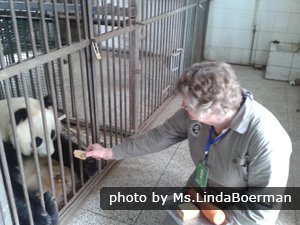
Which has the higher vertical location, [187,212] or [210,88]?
[210,88]

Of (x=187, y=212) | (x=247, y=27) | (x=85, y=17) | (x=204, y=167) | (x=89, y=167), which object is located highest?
(x=85, y=17)

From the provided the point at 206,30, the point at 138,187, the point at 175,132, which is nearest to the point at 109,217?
the point at 138,187

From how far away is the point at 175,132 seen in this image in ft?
4.65

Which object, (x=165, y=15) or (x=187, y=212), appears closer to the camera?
(x=187, y=212)

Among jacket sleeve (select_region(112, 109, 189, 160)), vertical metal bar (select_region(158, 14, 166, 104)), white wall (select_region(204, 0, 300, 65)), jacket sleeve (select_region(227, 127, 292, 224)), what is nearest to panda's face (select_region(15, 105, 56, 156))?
jacket sleeve (select_region(112, 109, 189, 160))

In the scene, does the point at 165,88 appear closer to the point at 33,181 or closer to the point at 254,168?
the point at 33,181

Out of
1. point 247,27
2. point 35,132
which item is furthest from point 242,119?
point 247,27

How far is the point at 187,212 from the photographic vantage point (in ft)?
3.89

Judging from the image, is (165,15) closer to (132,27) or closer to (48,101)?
(132,27)

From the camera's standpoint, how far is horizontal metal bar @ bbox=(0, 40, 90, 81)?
3.32 ft

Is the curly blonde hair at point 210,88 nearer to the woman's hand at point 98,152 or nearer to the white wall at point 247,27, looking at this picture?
the woman's hand at point 98,152

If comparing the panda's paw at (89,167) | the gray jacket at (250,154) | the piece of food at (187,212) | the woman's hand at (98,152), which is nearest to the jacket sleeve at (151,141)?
the woman's hand at (98,152)

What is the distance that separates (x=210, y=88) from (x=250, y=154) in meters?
0.30

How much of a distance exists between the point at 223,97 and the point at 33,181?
46.8 inches
